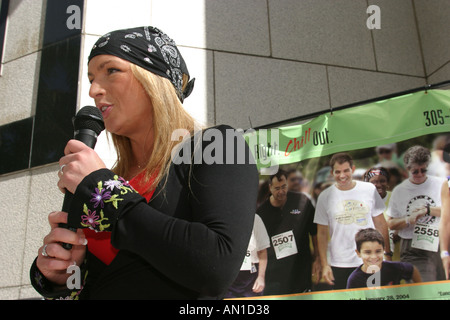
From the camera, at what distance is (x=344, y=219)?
2.93 meters

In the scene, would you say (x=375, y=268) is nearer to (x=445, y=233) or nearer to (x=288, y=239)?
(x=445, y=233)

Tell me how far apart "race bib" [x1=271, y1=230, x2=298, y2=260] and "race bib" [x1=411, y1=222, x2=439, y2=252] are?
30.6 inches

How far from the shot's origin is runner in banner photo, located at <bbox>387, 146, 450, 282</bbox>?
268cm

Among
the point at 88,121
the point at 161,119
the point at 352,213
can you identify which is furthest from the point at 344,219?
the point at 88,121

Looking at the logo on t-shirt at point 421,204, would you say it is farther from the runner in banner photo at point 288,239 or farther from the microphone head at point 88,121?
the microphone head at point 88,121

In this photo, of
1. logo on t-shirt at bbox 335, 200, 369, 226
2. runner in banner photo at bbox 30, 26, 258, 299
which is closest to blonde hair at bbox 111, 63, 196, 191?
runner in banner photo at bbox 30, 26, 258, 299

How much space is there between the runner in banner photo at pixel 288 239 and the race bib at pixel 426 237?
643mm

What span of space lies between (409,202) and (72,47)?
335 cm

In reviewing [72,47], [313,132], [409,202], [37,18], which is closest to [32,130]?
[72,47]

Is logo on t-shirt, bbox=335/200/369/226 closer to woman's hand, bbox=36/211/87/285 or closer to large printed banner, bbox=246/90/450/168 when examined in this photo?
large printed banner, bbox=246/90/450/168

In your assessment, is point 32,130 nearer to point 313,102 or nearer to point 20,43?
point 20,43

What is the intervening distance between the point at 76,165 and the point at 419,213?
7.71 feet

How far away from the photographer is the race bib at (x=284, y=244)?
304cm

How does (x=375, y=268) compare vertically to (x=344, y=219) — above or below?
below
